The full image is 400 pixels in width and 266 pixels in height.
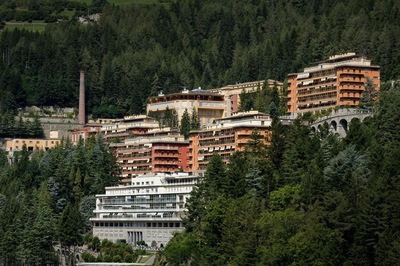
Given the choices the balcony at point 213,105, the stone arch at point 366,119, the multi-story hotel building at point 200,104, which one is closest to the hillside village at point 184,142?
the stone arch at point 366,119

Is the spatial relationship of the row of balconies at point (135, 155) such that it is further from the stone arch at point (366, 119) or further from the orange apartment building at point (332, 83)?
the stone arch at point (366, 119)

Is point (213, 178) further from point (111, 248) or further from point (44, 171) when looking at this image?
point (44, 171)

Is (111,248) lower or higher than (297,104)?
lower

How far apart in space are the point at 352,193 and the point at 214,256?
620 inches

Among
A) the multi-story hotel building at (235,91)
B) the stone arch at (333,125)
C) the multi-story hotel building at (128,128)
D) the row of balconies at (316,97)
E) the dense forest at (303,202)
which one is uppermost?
the multi-story hotel building at (235,91)

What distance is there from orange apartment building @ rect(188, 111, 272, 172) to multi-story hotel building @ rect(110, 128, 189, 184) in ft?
5.83

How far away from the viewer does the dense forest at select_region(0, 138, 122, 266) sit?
502ft

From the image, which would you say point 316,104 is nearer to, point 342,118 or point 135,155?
point 342,118

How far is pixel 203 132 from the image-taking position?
171 meters

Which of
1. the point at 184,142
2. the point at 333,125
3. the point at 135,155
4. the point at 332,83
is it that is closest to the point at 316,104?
the point at 332,83

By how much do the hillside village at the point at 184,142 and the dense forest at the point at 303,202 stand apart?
8.86 metres

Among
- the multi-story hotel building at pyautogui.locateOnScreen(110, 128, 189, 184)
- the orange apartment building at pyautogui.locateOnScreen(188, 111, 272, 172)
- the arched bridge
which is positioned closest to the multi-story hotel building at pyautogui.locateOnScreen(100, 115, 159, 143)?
the multi-story hotel building at pyautogui.locateOnScreen(110, 128, 189, 184)

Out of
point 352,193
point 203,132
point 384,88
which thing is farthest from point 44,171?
point 352,193

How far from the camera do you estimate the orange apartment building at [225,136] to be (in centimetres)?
16288
